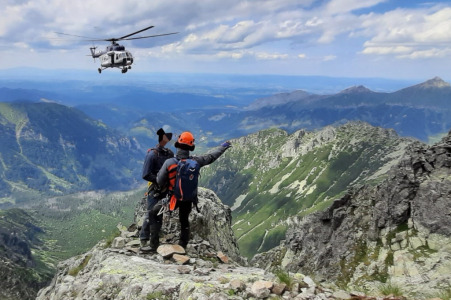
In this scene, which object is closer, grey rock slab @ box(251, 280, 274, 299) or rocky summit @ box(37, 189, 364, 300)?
grey rock slab @ box(251, 280, 274, 299)

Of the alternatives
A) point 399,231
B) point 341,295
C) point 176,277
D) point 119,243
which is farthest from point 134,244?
point 399,231

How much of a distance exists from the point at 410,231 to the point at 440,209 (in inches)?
188

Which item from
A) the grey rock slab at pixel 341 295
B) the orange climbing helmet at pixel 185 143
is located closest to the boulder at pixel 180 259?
the orange climbing helmet at pixel 185 143

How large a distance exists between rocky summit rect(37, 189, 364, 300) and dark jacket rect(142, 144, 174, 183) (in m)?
3.98

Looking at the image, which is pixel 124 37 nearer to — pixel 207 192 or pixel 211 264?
pixel 207 192

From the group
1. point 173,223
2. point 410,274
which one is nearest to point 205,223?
point 173,223

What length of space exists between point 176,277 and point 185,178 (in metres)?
4.16

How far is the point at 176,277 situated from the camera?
12.8 m

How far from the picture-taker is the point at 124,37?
161ft

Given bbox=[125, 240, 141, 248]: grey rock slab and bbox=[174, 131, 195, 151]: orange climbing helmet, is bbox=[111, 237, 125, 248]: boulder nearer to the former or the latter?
bbox=[125, 240, 141, 248]: grey rock slab

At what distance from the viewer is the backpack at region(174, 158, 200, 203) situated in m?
14.4

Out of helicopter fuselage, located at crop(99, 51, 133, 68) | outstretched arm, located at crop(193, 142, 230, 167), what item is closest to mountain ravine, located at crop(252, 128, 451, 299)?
outstretched arm, located at crop(193, 142, 230, 167)

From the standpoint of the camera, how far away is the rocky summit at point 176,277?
10914 millimetres

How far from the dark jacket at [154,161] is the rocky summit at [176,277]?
3.98 meters
